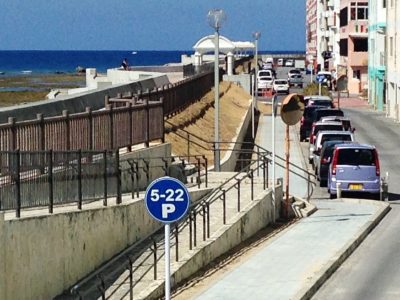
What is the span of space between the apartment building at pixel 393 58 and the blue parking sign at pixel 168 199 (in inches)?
2062

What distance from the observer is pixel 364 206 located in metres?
28.4

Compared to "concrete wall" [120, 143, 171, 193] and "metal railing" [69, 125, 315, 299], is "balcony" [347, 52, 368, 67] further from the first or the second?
"metal railing" [69, 125, 315, 299]

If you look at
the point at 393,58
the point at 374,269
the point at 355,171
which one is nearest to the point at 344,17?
the point at 393,58

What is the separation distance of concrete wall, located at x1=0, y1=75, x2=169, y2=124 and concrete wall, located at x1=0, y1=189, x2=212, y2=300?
11.2ft

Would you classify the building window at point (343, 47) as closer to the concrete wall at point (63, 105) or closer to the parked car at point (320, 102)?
the parked car at point (320, 102)

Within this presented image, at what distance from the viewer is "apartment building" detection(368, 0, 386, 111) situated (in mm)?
75562

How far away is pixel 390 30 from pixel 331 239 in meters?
49.3

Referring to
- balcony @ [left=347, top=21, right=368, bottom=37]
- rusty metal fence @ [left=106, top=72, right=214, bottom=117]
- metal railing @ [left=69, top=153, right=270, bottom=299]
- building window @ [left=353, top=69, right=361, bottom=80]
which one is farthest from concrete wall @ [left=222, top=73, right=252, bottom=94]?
metal railing @ [left=69, top=153, right=270, bottom=299]

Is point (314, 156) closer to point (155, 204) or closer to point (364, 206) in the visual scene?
point (364, 206)

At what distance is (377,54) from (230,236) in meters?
60.4

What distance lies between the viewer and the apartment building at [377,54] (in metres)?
75.6

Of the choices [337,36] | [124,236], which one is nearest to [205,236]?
[124,236]

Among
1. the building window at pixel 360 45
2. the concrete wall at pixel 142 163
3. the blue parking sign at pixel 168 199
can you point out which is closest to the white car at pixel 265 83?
the building window at pixel 360 45

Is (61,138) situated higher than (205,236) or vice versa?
(61,138)
